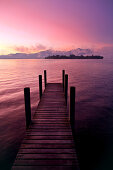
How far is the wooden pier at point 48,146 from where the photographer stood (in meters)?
3.39

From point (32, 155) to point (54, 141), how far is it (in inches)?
38.6

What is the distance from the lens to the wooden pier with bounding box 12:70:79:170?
3.39m

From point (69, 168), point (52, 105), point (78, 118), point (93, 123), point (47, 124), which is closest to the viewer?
point (69, 168)

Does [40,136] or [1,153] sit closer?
[40,136]

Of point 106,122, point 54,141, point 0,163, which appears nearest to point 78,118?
point 106,122

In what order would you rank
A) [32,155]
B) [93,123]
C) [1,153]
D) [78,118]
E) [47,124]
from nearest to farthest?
1. [32,155]
2. [47,124]
3. [1,153]
4. [93,123]
5. [78,118]

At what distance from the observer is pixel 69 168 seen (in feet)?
10.8

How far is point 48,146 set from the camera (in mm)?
4055

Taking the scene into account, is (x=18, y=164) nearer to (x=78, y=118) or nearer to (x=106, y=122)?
(x=78, y=118)

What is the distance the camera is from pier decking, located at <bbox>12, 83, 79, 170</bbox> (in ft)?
11.1

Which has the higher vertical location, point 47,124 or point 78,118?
point 47,124

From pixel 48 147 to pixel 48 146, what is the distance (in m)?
0.04

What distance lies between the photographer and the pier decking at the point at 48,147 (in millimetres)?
3393

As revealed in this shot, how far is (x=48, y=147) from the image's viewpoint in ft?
13.2
